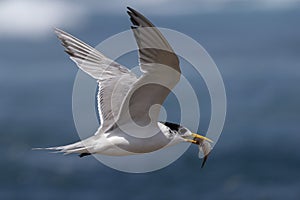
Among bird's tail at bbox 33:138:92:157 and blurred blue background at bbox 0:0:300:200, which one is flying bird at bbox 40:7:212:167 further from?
blurred blue background at bbox 0:0:300:200

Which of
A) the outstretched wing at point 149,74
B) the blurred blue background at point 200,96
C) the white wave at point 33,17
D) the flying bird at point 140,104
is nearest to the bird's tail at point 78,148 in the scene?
the flying bird at point 140,104

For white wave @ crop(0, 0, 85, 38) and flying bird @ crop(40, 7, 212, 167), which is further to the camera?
white wave @ crop(0, 0, 85, 38)

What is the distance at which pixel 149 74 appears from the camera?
5867mm

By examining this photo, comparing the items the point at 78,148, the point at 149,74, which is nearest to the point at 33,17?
the point at 78,148

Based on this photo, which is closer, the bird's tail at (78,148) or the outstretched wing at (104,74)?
the bird's tail at (78,148)

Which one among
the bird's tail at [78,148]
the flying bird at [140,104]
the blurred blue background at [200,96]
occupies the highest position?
the flying bird at [140,104]

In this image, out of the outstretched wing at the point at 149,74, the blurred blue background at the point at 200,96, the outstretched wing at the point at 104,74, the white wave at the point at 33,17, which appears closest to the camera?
the outstretched wing at the point at 149,74

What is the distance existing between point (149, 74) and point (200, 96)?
3019 cm

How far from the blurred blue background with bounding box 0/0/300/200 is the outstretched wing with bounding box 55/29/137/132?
28945 millimetres

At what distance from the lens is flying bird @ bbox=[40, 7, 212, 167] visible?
569cm

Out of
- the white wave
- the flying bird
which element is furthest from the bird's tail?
the white wave

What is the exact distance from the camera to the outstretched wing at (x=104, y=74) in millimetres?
6665

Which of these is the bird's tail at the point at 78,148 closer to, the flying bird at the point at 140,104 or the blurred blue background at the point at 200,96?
the flying bird at the point at 140,104

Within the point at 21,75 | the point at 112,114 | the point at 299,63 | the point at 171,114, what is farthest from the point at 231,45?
the point at 112,114
